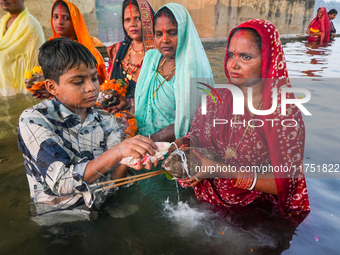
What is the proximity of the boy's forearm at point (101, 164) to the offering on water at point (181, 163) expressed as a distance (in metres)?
0.34

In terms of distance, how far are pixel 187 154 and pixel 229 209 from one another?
0.70 meters

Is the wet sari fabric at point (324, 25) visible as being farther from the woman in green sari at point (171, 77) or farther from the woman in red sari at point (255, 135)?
the woman in red sari at point (255, 135)

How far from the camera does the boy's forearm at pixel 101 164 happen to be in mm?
1681

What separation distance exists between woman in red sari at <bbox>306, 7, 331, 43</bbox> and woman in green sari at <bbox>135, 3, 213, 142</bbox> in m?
12.2

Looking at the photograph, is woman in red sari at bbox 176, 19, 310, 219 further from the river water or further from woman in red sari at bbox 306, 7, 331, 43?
woman in red sari at bbox 306, 7, 331, 43

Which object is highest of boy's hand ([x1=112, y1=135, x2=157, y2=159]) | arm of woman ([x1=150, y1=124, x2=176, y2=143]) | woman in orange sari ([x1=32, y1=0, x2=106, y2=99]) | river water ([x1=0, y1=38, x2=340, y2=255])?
woman in orange sari ([x1=32, y1=0, x2=106, y2=99])

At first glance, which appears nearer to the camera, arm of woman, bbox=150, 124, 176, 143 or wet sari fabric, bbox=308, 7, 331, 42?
arm of woman, bbox=150, 124, 176, 143

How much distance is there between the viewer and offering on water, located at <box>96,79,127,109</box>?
308cm

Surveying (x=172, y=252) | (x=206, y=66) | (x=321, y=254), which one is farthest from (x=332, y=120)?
(x=172, y=252)

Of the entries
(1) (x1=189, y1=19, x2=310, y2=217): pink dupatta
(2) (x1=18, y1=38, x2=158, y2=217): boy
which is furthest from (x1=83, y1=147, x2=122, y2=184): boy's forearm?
(1) (x1=189, y1=19, x2=310, y2=217): pink dupatta

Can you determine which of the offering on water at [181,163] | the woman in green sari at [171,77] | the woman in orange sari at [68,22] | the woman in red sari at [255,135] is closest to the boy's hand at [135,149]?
the offering on water at [181,163]

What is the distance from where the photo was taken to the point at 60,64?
→ 1774 millimetres

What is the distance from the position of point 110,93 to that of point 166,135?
0.82m

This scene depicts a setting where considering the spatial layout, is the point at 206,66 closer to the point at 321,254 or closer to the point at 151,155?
the point at 151,155
